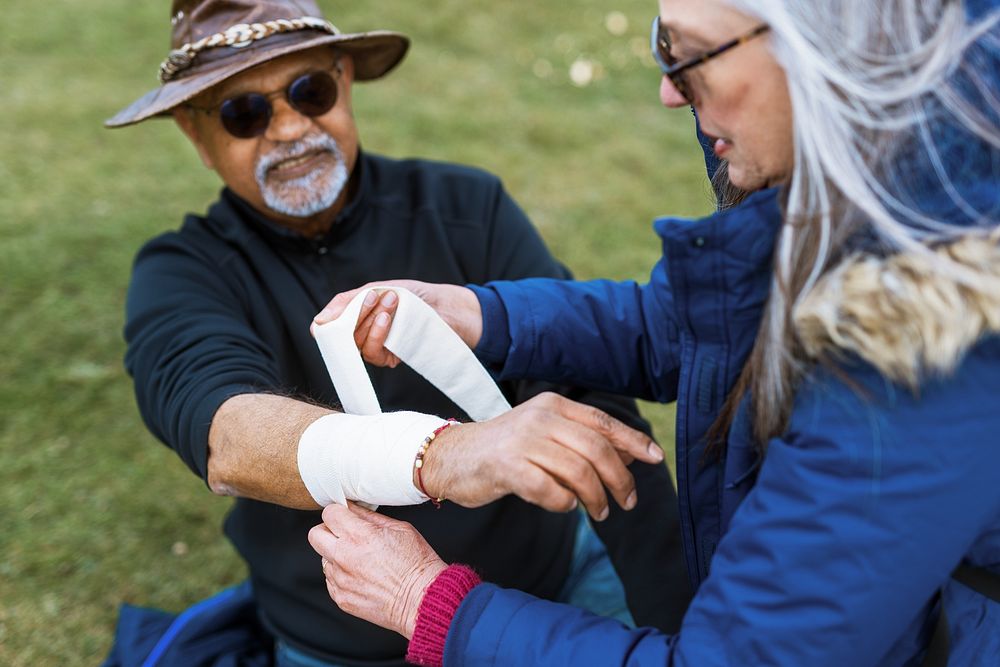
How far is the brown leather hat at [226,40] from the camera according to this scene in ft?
7.27

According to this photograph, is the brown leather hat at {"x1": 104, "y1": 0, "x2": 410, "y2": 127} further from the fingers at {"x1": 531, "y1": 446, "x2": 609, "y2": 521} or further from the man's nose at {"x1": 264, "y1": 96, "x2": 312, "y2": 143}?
the fingers at {"x1": 531, "y1": 446, "x2": 609, "y2": 521}

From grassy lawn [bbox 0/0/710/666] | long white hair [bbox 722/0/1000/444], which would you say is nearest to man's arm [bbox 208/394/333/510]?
long white hair [bbox 722/0/1000/444]

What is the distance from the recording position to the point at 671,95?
1.45 meters

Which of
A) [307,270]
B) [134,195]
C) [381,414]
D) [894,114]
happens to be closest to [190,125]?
[307,270]

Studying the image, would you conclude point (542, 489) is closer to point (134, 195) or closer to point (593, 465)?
point (593, 465)

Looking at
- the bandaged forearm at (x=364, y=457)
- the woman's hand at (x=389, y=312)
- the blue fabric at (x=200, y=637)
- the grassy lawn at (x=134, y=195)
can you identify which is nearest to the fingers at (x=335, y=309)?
the woman's hand at (x=389, y=312)

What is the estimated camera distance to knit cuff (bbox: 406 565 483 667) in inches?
55.1

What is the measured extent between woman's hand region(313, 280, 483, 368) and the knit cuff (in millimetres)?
472

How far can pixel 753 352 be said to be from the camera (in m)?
1.28

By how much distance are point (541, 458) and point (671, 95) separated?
0.59m

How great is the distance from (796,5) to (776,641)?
0.77 metres

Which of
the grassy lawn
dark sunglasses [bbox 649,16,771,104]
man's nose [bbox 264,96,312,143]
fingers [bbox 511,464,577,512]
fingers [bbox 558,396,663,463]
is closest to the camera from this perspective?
dark sunglasses [bbox 649,16,771,104]

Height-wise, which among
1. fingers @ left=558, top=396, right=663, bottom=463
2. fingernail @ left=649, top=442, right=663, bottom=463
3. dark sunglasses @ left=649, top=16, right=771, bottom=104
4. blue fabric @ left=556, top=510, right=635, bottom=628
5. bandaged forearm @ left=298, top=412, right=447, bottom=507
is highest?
dark sunglasses @ left=649, top=16, right=771, bottom=104

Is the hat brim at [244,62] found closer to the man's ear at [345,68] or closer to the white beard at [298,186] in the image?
the man's ear at [345,68]
